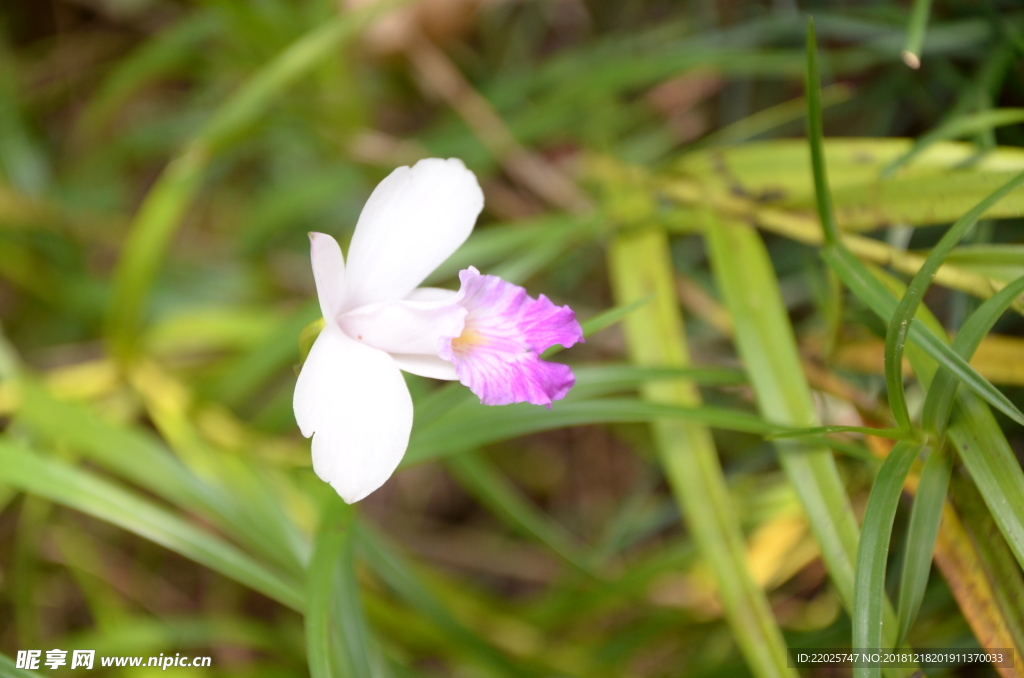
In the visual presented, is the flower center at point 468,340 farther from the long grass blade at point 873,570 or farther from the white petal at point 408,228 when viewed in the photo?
the long grass blade at point 873,570

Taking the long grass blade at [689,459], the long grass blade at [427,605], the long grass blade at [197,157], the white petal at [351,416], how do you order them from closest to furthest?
the white petal at [351,416]
the long grass blade at [689,459]
the long grass blade at [427,605]
the long grass blade at [197,157]

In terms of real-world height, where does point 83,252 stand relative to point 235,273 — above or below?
above

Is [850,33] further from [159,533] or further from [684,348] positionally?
[159,533]

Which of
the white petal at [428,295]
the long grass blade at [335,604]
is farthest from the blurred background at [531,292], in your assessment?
the white petal at [428,295]

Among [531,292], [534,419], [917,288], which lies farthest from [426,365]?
[531,292]

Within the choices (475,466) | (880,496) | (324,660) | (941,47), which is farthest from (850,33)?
(324,660)

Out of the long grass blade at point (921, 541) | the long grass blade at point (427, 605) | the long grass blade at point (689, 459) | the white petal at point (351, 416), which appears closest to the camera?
the white petal at point (351, 416)

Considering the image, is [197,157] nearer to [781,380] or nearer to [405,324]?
[405,324]
